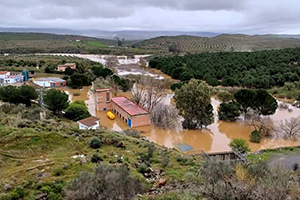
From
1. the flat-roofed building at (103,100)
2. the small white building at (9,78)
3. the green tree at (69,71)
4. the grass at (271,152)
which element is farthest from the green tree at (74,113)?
the green tree at (69,71)

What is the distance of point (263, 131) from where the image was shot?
70.5 feet

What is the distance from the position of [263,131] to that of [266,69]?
2585cm

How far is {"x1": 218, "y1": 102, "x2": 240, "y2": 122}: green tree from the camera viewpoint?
Result: 24391mm

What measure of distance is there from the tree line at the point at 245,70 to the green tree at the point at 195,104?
58.8ft

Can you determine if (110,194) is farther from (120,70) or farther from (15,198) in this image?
(120,70)

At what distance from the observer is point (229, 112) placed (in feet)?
80.3

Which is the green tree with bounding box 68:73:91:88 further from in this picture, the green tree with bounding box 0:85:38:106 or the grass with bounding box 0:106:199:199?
the grass with bounding box 0:106:199:199

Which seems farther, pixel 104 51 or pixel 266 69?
pixel 104 51

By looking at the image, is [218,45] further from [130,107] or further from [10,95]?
[10,95]

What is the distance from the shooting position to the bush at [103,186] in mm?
7285

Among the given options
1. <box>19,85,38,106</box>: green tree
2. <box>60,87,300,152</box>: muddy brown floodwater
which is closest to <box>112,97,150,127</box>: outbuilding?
<box>60,87,300,152</box>: muddy brown floodwater

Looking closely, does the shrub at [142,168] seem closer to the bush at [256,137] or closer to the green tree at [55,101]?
the bush at [256,137]

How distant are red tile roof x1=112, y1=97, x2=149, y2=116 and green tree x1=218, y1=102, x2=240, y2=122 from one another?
699cm

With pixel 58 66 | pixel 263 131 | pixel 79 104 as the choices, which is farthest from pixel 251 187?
pixel 58 66
